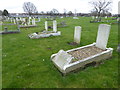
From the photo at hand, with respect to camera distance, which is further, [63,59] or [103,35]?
[103,35]

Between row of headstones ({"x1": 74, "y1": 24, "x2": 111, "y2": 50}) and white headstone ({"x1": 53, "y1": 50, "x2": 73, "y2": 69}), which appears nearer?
white headstone ({"x1": 53, "y1": 50, "x2": 73, "y2": 69})

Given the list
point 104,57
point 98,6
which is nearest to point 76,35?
point 104,57

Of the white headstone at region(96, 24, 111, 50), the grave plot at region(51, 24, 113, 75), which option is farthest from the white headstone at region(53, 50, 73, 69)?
the white headstone at region(96, 24, 111, 50)

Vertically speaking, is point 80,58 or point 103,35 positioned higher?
point 103,35

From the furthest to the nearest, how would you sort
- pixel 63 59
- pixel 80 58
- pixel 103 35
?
pixel 103 35 < pixel 80 58 < pixel 63 59

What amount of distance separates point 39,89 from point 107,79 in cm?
281

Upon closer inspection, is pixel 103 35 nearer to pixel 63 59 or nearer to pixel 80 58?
pixel 80 58

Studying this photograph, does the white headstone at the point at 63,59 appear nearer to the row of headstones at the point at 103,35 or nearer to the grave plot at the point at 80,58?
the grave plot at the point at 80,58

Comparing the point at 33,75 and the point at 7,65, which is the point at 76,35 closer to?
the point at 33,75

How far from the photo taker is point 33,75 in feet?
13.0

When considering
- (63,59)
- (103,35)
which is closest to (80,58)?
(63,59)

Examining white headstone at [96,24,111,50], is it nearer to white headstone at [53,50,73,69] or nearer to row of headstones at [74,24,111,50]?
row of headstones at [74,24,111,50]

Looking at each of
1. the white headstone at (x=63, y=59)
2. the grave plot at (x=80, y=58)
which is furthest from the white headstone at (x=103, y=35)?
the white headstone at (x=63, y=59)

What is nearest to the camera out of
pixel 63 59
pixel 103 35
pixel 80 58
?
pixel 63 59
